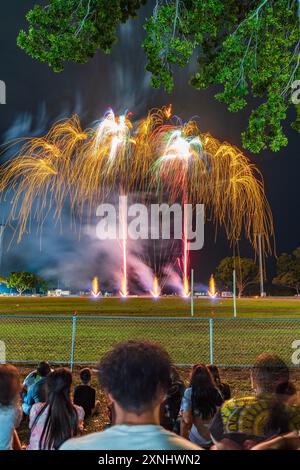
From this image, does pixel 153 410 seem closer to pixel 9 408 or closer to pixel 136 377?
pixel 136 377

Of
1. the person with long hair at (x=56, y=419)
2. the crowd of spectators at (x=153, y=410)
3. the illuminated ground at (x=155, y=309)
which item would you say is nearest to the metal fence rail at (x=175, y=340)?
the crowd of spectators at (x=153, y=410)

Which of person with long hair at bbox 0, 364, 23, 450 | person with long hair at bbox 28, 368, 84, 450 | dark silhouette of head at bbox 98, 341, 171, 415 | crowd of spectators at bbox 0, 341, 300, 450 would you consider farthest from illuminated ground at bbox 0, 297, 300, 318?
dark silhouette of head at bbox 98, 341, 171, 415

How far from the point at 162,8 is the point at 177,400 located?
8674 millimetres

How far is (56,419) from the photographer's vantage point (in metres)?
4.41

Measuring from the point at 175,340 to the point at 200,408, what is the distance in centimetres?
1624

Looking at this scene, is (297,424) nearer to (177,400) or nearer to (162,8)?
(177,400)

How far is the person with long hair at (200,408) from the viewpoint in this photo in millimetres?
5430

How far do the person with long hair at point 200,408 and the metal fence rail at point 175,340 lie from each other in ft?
22.3

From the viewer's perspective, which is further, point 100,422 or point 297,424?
point 100,422

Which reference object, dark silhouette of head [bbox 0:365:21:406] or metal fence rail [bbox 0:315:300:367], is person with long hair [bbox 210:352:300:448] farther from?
metal fence rail [bbox 0:315:300:367]

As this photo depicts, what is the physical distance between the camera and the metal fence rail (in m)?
15.9

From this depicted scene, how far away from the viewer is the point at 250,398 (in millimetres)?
3672

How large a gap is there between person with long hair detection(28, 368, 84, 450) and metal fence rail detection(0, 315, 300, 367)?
791 centimetres
